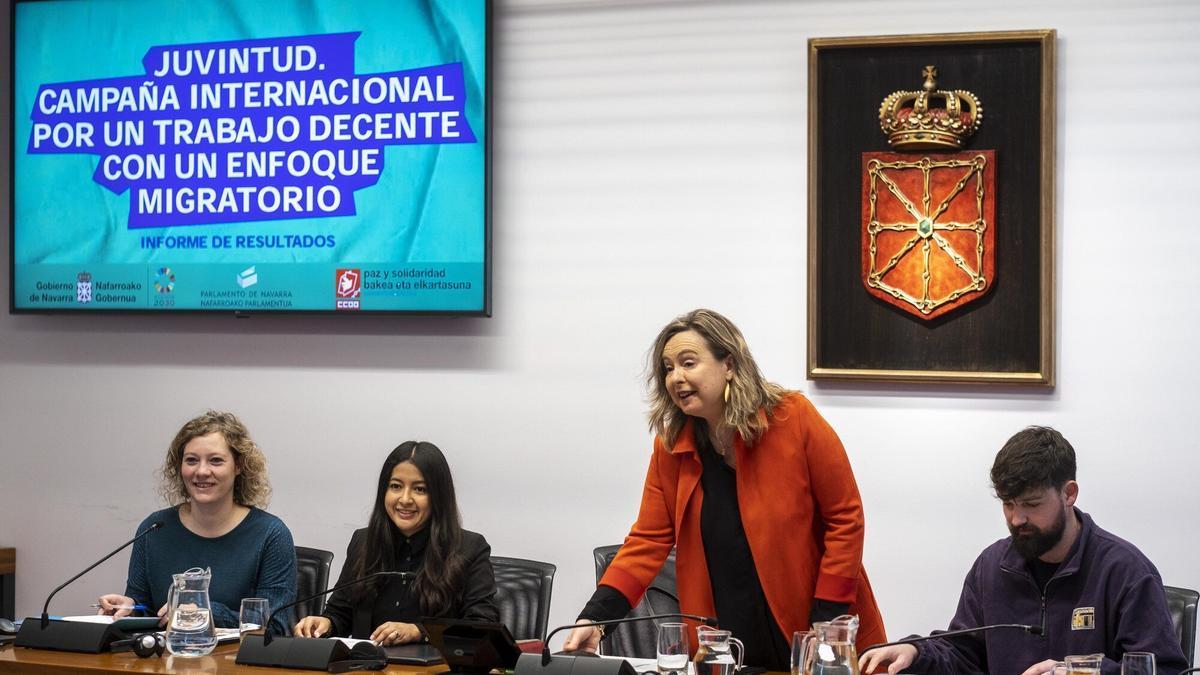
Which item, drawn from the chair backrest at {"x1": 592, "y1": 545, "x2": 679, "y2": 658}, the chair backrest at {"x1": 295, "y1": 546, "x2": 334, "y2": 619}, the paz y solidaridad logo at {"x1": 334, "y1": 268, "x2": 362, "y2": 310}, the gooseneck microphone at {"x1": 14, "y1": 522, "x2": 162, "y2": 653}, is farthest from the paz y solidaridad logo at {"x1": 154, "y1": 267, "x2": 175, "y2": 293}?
the chair backrest at {"x1": 592, "y1": 545, "x2": 679, "y2": 658}

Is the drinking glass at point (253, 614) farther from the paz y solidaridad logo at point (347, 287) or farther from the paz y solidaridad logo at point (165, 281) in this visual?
the paz y solidaridad logo at point (165, 281)

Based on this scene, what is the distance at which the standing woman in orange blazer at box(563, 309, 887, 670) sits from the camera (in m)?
3.27

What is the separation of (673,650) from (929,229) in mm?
1947

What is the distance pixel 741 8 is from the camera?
4375 mm

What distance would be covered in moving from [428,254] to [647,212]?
730mm

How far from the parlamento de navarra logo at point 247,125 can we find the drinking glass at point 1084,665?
275 cm

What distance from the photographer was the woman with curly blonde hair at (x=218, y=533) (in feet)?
12.4

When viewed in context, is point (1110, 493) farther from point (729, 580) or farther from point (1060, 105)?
point (729, 580)

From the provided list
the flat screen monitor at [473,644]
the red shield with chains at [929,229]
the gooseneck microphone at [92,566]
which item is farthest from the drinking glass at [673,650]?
the red shield with chains at [929,229]

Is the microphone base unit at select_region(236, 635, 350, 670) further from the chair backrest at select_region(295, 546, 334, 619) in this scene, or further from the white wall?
the white wall

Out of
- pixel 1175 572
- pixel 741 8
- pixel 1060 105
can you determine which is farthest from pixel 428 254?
pixel 1175 572

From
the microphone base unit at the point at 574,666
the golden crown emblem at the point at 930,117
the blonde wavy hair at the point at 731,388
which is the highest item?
the golden crown emblem at the point at 930,117

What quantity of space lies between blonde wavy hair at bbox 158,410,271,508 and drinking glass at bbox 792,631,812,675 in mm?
1859

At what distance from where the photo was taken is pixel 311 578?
12.9 feet
